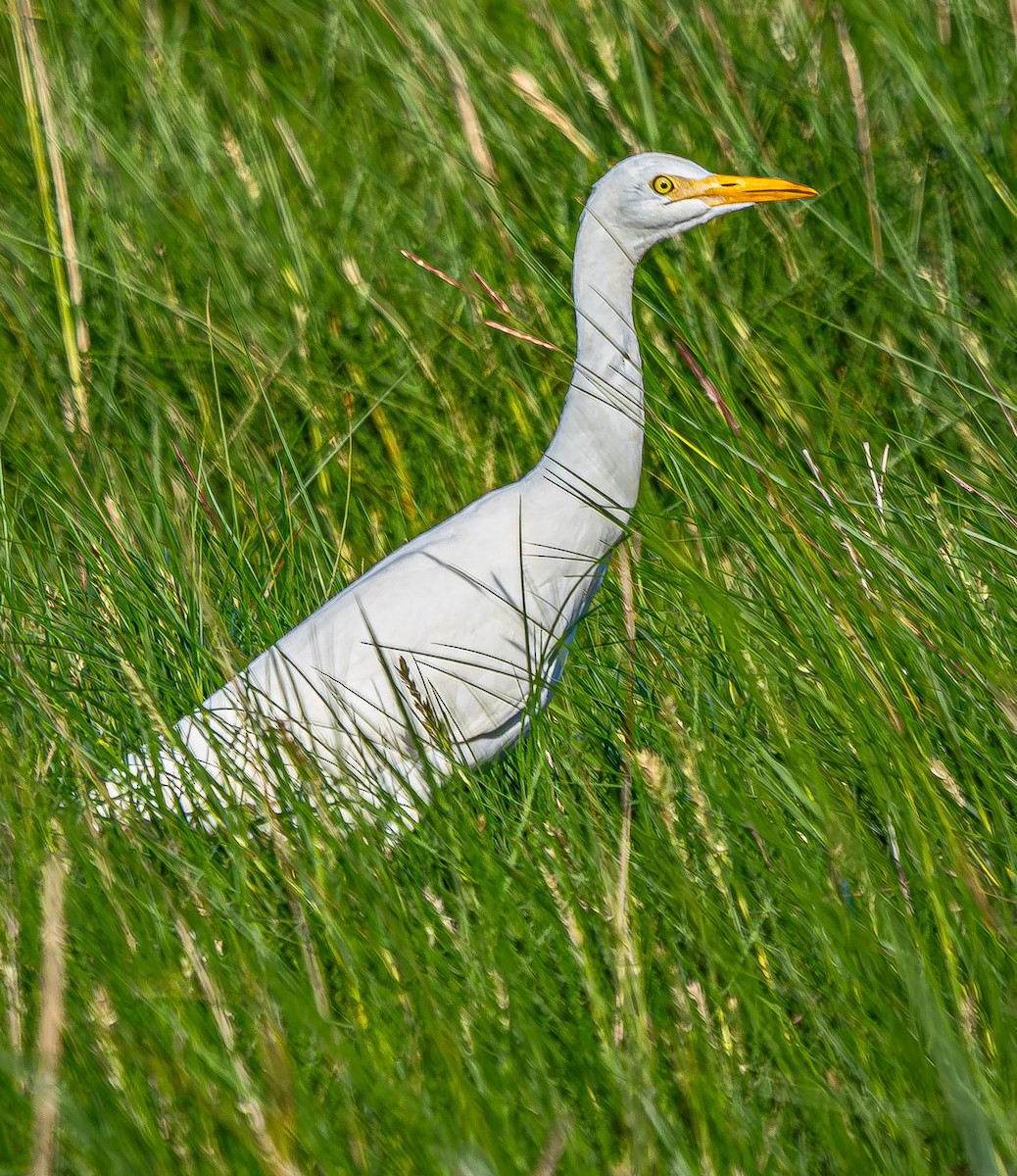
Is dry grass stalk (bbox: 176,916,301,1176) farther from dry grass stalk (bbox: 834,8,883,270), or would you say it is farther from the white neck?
dry grass stalk (bbox: 834,8,883,270)

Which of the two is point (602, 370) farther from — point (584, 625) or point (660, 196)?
point (584, 625)

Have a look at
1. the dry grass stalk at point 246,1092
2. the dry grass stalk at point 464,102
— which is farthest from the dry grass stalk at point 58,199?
the dry grass stalk at point 246,1092

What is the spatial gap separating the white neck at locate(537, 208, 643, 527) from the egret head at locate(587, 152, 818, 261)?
0.04m

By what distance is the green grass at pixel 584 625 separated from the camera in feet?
4.97

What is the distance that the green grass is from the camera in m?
1.51

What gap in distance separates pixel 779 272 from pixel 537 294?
1.98 feet

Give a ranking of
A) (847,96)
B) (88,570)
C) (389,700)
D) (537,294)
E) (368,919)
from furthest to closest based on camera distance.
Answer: (847,96) → (537,294) → (88,570) → (389,700) → (368,919)

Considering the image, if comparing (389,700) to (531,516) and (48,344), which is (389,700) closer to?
(531,516)

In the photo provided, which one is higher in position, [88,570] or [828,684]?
[88,570]

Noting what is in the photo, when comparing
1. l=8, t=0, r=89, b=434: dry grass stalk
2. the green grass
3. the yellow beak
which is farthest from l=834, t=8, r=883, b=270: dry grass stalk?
l=8, t=0, r=89, b=434: dry grass stalk

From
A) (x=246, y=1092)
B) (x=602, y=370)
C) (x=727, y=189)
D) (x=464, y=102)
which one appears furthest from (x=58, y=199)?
(x=246, y=1092)

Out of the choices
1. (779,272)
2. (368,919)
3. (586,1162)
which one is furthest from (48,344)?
(586,1162)

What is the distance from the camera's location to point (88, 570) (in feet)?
9.45

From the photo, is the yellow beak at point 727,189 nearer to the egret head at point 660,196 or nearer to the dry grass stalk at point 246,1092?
the egret head at point 660,196
